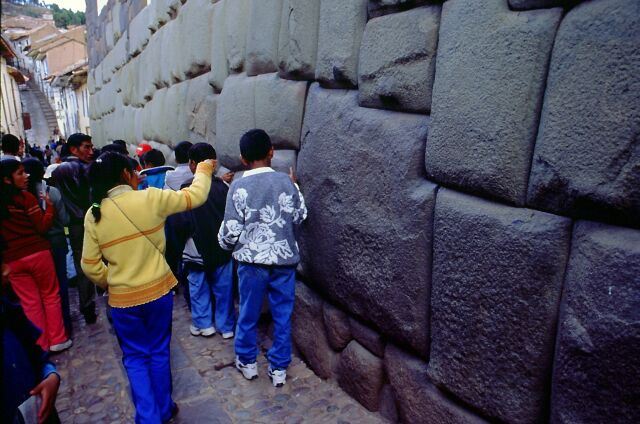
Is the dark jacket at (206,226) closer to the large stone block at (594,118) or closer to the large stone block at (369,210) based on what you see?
the large stone block at (369,210)

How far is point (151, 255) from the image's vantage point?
2.26 m

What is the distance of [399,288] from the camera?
6.57 feet

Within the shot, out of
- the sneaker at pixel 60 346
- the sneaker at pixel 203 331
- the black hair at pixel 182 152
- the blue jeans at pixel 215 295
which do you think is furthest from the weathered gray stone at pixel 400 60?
the sneaker at pixel 60 346

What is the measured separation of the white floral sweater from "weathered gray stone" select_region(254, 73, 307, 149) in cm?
41

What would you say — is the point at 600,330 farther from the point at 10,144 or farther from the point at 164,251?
the point at 10,144

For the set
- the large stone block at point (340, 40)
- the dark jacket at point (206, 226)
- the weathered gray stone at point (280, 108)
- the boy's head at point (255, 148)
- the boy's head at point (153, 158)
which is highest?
the large stone block at point (340, 40)

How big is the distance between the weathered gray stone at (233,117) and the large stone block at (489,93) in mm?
1718

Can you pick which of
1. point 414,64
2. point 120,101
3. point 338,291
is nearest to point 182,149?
point 338,291

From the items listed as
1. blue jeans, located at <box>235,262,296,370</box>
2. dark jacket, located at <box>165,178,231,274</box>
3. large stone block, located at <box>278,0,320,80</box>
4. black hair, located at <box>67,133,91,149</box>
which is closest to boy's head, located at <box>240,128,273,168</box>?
large stone block, located at <box>278,0,320,80</box>

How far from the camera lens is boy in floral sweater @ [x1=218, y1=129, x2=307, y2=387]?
2475 mm

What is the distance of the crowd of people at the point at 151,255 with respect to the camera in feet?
7.09

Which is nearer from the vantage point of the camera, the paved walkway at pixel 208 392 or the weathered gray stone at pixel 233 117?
the paved walkway at pixel 208 392

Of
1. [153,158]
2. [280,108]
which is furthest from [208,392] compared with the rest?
[153,158]

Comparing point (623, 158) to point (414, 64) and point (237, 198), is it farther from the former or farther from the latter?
point (237, 198)
